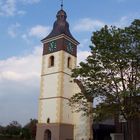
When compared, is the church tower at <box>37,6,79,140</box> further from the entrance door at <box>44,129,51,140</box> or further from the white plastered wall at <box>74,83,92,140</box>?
the white plastered wall at <box>74,83,92,140</box>

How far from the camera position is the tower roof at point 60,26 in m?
41.0

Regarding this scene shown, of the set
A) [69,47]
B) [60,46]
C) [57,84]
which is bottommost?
[57,84]

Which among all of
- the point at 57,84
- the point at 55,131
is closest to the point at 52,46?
the point at 57,84

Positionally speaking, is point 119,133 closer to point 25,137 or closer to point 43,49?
point 43,49

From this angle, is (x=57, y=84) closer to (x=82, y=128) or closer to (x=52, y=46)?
(x=52, y=46)

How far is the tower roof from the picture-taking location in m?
41.0

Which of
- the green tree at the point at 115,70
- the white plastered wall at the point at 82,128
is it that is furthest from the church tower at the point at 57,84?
the green tree at the point at 115,70

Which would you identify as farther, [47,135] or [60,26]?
[60,26]

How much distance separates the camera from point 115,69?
21562mm

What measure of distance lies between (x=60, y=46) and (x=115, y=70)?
18938mm

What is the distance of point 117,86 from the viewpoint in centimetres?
2189

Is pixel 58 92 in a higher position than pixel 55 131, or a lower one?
higher

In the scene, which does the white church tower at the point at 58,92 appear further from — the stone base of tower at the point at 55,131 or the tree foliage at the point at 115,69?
the tree foliage at the point at 115,69

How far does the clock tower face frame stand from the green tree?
17433 mm
